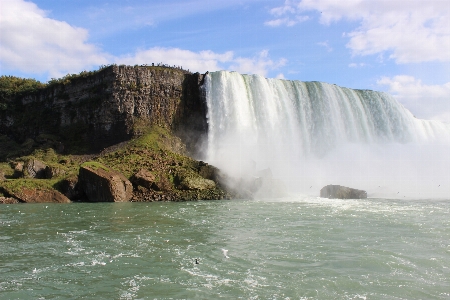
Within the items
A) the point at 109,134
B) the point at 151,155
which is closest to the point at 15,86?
the point at 109,134

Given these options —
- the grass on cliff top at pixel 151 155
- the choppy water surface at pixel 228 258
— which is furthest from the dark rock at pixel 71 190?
the choppy water surface at pixel 228 258

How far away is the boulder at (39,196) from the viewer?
33.3 metres

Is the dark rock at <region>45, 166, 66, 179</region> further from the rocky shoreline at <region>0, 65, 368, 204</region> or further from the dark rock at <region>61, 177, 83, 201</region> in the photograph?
the dark rock at <region>61, 177, 83, 201</region>

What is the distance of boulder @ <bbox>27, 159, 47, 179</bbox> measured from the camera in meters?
39.5

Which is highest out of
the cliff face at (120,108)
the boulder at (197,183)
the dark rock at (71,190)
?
the cliff face at (120,108)

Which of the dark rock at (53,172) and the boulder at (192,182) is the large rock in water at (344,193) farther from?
the dark rock at (53,172)

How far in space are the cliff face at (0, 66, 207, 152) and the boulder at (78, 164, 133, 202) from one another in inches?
572

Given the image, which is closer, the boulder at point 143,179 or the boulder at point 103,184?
the boulder at point 103,184

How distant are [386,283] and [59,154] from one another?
154ft

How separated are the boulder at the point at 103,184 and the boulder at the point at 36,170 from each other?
652cm

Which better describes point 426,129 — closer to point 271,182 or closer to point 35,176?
point 271,182

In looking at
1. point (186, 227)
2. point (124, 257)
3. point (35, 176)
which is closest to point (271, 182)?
point (186, 227)

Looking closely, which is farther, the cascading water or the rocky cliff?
the cascading water

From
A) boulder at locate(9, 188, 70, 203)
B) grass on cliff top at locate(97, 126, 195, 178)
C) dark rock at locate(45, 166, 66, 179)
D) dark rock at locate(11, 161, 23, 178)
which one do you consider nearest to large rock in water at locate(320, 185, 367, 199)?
grass on cliff top at locate(97, 126, 195, 178)
